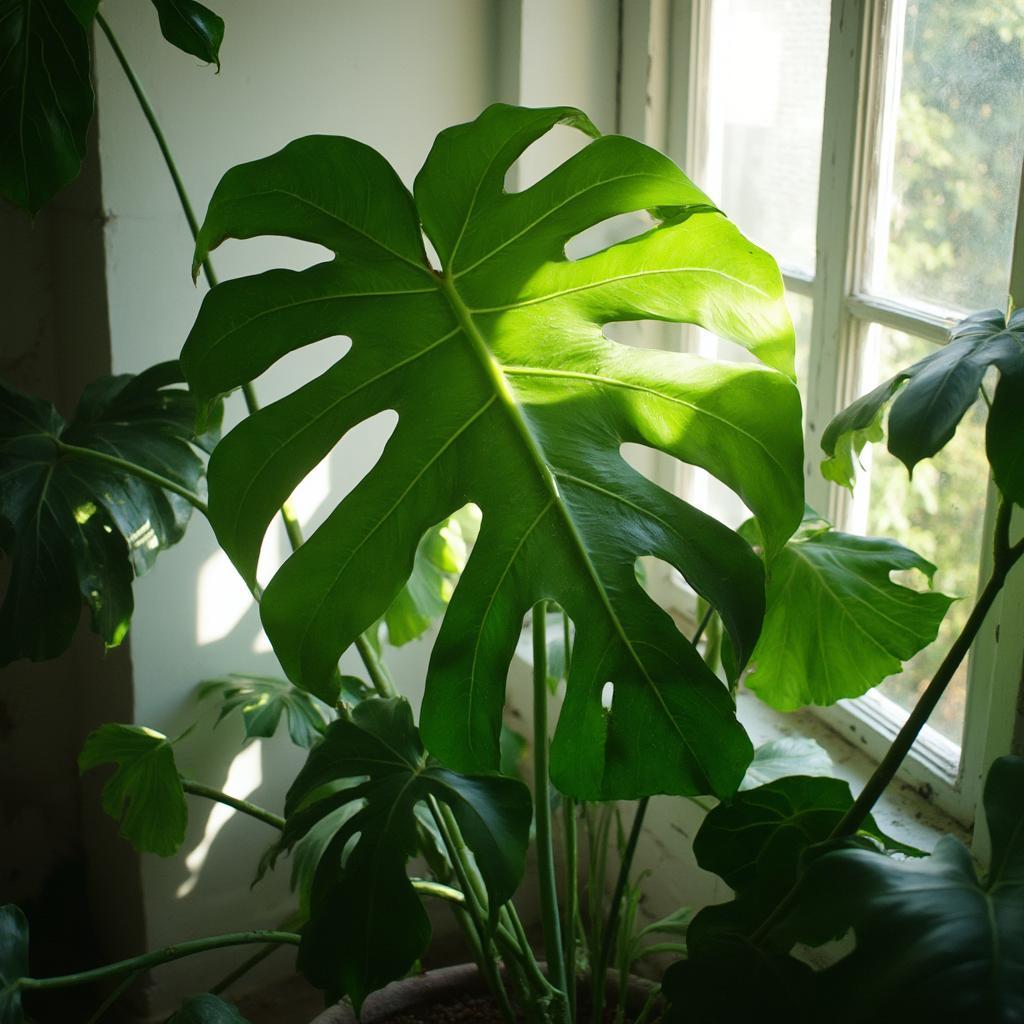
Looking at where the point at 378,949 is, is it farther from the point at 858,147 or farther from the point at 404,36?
the point at 404,36

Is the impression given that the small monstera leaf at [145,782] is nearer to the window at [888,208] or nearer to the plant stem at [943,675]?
the plant stem at [943,675]

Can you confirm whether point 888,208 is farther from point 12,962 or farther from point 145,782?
point 12,962

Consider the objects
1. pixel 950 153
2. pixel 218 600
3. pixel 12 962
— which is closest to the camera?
pixel 12 962

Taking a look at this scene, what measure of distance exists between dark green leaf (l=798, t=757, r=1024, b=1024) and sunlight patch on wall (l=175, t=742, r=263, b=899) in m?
1.10

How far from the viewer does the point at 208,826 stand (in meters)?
1.65

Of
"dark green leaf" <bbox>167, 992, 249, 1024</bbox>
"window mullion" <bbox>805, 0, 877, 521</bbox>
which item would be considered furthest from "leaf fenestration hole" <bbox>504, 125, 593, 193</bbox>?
"dark green leaf" <bbox>167, 992, 249, 1024</bbox>

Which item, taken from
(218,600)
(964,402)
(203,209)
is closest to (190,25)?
(203,209)

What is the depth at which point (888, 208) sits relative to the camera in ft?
4.28

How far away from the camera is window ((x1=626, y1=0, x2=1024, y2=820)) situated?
1.16 m

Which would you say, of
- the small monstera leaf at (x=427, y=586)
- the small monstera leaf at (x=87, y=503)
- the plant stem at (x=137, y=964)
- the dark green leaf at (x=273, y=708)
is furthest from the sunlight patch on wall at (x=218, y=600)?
the plant stem at (x=137, y=964)

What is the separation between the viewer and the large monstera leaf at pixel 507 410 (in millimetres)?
817

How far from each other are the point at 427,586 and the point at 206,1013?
0.60 metres

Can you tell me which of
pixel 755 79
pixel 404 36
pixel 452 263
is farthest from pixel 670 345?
pixel 452 263

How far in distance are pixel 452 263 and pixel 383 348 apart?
0.29 feet
